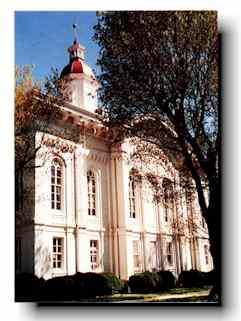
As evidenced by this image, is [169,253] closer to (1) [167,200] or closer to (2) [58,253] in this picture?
(1) [167,200]

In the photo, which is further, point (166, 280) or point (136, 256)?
point (136, 256)

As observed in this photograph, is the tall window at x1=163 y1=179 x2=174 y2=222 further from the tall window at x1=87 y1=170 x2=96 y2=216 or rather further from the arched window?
the tall window at x1=87 y1=170 x2=96 y2=216

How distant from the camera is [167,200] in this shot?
5.65 meters

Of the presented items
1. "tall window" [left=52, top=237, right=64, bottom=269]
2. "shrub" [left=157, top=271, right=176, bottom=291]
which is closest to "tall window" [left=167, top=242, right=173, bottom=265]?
"shrub" [left=157, top=271, right=176, bottom=291]

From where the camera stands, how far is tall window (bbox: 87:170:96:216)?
220 inches

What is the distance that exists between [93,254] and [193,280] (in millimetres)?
1009

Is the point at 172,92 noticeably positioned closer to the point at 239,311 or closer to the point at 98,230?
the point at 98,230

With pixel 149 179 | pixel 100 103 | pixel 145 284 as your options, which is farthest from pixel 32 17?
pixel 145 284

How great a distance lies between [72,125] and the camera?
221 inches

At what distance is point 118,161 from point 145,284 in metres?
1.25

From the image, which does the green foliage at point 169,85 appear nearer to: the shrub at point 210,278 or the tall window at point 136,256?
the shrub at point 210,278

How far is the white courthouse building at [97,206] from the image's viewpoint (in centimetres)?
541

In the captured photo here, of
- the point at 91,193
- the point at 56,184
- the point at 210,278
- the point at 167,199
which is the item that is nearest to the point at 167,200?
the point at 167,199

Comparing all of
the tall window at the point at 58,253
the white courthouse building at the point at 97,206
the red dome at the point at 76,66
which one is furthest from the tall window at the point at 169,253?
the red dome at the point at 76,66
